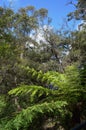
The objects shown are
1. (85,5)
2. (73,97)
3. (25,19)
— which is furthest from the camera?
(25,19)

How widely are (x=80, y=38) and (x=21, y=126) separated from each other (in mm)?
19584

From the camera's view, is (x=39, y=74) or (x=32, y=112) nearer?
(x=32, y=112)

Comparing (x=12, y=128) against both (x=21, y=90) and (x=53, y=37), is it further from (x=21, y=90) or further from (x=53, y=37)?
(x=53, y=37)

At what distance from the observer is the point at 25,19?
21.3 meters

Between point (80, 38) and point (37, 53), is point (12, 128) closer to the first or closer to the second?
point (80, 38)

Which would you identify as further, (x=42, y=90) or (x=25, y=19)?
(x=25, y=19)

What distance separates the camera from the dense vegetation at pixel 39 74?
3.60 m

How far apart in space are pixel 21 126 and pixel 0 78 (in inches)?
543

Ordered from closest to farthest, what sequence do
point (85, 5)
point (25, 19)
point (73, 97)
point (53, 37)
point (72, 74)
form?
1. point (73, 97)
2. point (72, 74)
3. point (85, 5)
4. point (25, 19)
5. point (53, 37)

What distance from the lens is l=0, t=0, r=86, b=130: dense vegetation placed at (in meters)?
3.60

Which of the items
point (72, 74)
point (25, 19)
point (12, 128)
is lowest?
point (12, 128)

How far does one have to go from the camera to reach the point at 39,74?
4.28 metres

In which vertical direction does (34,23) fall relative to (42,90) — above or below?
above

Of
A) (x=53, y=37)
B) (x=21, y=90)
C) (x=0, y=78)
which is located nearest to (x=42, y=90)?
(x=21, y=90)
